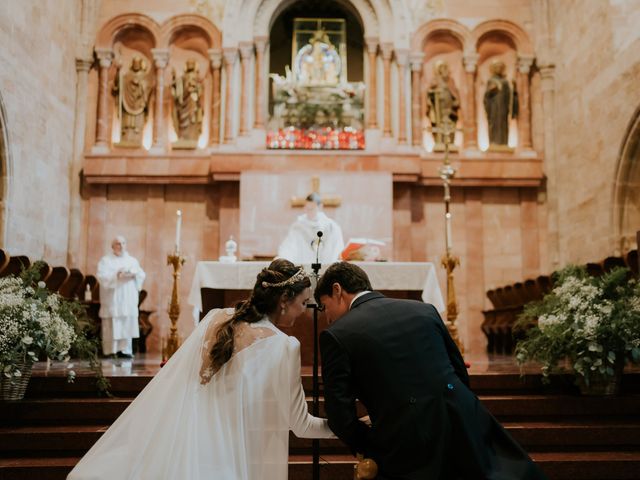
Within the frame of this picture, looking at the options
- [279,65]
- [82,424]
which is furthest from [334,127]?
[82,424]

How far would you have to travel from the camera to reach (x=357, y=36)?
15070 millimetres

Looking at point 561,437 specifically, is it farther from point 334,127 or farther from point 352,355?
point 334,127

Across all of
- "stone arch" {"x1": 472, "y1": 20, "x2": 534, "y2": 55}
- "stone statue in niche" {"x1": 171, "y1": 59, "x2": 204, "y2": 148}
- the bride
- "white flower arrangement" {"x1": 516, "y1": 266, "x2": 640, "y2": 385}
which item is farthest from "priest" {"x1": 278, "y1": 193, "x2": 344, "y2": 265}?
"stone arch" {"x1": 472, "y1": 20, "x2": 534, "y2": 55}

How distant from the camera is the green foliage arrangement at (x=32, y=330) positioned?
5.86 metres

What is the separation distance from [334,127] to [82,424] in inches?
354

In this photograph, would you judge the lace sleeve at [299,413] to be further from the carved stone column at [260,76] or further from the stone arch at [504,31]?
the stone arch at [504,31]

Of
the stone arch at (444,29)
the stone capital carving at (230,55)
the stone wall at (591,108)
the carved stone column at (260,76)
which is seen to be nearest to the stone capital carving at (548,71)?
the stone wall at (591,108)

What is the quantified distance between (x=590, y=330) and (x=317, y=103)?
888cm

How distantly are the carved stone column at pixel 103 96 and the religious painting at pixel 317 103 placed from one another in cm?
313

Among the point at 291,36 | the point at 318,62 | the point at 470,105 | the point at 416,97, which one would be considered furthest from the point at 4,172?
the point at 470,105

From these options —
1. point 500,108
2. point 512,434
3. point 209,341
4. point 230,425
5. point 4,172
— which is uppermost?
point 500,108

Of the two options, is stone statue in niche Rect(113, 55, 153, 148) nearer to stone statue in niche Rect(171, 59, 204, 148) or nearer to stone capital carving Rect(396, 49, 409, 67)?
stone statue in niche Rect(171, 59, 204, 148)

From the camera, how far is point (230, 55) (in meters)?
13.5

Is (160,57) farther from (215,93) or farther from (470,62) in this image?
(470,62)
